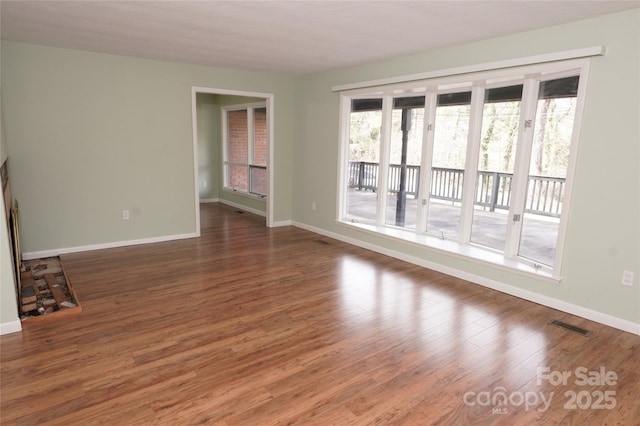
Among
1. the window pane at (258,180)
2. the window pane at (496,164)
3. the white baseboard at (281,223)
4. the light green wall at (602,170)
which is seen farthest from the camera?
the window pane at (258,180)

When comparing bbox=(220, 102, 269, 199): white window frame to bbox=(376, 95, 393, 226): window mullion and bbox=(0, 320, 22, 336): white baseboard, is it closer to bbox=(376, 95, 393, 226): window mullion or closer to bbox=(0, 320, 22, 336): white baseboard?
bbox=(376, 95, 393, 226): window mullion

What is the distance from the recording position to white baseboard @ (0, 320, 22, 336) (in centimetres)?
275

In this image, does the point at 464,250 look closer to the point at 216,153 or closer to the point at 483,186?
the point at 483,186

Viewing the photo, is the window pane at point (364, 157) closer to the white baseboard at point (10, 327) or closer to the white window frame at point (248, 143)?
the white window frame at point (248, 143)

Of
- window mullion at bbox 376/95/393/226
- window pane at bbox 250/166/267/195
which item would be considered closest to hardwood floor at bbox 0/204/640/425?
window mullion at bbox 376/95/393/226

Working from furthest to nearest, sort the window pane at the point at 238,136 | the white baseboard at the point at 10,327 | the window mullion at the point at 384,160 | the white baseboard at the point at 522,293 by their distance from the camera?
the window pane at the point at 238,136 < the window mullion at the point at 384,160 < the white baseboard at the point at 522,293 < the white baseboard at the point at 10,327

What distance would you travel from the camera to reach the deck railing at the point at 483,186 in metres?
3.56

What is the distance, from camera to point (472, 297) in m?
3.63

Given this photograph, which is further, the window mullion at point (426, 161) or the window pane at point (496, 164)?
the window mullion at point (426, 161)

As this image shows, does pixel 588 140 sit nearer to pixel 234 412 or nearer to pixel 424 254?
pixel 424 254

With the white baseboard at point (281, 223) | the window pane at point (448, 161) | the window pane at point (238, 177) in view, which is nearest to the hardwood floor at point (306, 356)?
the window pane at point (448, 161)

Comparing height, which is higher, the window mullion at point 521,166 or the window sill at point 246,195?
the window mullion at point 521,166

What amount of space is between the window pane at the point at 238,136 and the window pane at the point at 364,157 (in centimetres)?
290

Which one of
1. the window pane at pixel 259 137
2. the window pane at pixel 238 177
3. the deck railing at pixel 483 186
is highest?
the window pane at pixel 259 137
